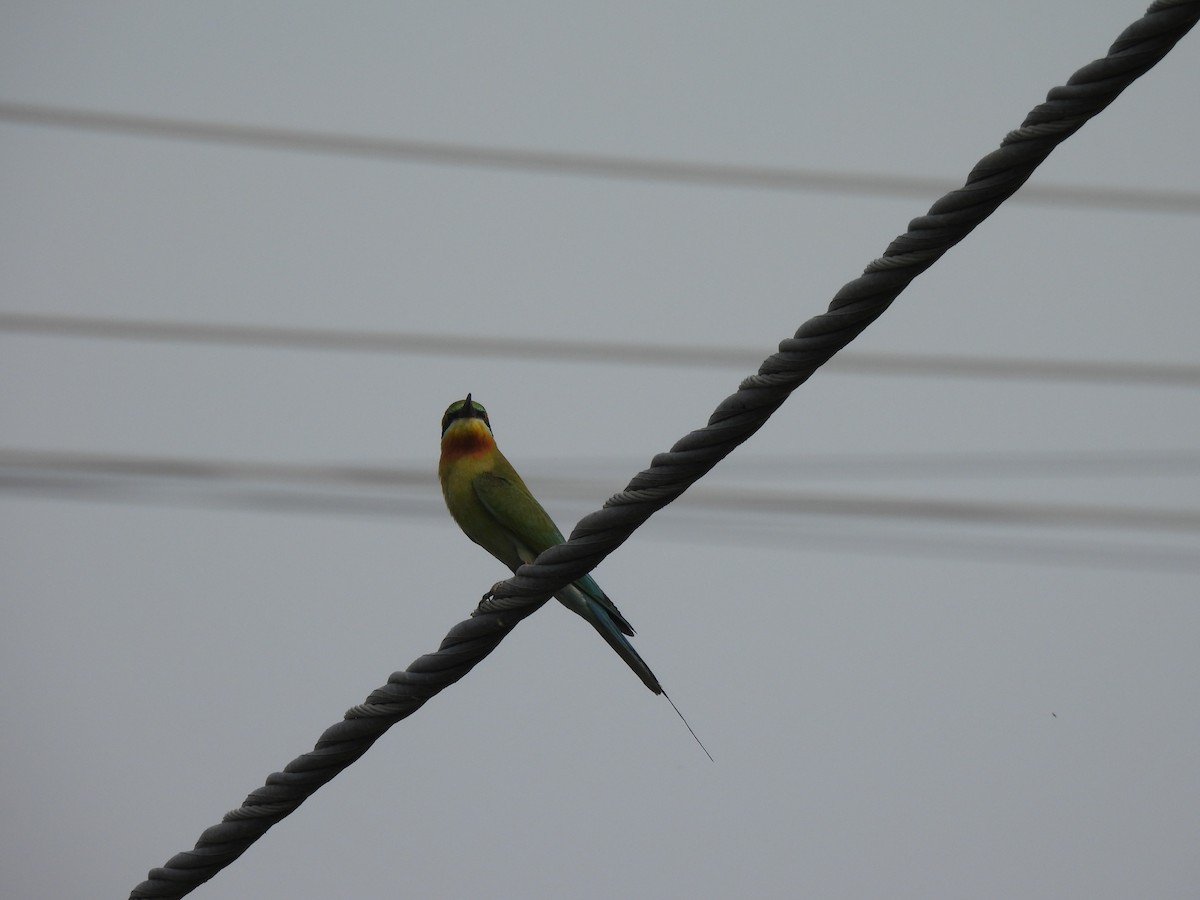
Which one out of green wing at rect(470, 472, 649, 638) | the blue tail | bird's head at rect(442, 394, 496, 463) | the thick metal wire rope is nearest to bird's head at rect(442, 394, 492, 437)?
bird's head at rect(442, 394, 496, 463)

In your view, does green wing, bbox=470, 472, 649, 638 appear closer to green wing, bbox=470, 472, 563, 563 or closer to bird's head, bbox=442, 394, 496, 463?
green wing, bbox=470, 472, 563, 563

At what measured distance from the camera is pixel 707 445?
208 cm

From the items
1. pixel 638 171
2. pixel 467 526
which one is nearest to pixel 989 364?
pixel 638 171

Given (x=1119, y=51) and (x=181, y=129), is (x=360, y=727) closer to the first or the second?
(x=1119, y=51)

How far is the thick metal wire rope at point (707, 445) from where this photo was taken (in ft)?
6.09

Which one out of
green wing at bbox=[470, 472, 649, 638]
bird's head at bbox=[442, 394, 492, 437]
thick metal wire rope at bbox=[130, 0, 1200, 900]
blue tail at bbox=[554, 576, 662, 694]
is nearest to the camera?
thick metal wire rope at bbox=[130, 0, 1200, 900]

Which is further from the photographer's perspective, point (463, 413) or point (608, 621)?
point (463, 413)

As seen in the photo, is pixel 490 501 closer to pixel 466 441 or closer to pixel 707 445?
pixel 466 441

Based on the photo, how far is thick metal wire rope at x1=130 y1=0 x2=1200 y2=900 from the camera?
1855 mm

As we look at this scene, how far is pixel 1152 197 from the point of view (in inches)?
327

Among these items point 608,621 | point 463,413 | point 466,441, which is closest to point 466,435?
point 466,441

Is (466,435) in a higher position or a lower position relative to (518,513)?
higher

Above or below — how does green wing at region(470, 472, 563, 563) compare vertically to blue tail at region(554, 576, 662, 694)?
above

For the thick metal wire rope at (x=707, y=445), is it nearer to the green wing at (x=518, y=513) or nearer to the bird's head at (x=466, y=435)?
the green wing at (x=518, y=513)
